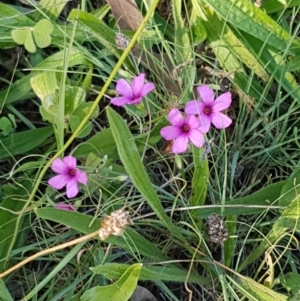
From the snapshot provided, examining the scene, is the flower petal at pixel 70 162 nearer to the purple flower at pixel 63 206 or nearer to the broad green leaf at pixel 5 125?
the purple flower at pixel 63 206

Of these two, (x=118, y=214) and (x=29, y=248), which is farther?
(x=29, y=248)

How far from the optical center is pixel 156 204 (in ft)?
3.74

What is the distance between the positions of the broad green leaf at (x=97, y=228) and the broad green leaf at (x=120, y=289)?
0.30 feet

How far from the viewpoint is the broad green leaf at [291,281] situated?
3.84 ft

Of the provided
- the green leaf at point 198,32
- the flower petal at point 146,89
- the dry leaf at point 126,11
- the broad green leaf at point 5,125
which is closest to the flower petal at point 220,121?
the flower petal at point 146,89

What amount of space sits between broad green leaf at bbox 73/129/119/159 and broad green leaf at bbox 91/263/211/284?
27 centimetres

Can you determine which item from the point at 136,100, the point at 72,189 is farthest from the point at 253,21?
the point at 72,189

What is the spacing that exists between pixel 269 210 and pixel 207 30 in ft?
1.42

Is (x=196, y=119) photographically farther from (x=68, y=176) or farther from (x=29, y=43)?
(x=29, y=43)

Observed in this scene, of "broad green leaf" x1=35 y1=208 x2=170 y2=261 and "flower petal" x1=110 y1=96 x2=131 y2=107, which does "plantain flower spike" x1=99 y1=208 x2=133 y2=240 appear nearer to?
"broad green leaf" x1=35 y1=208 x2=170 y2=261

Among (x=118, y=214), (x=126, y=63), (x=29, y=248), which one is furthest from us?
(x=126, y=63)

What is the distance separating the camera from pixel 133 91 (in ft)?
3.92

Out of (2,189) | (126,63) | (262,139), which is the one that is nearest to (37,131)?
(2,189)

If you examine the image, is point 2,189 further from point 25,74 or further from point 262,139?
point 262,139
